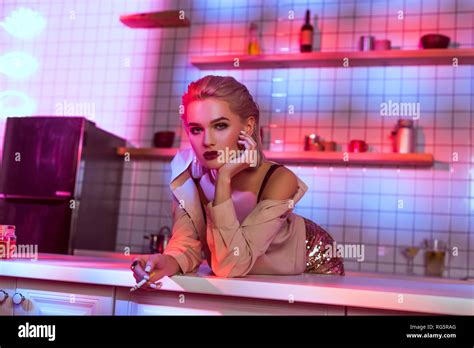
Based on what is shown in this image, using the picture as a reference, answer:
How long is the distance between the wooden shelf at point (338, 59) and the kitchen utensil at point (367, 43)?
0.26 ft

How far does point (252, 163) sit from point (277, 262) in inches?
8.9

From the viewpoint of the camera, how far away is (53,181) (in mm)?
3572

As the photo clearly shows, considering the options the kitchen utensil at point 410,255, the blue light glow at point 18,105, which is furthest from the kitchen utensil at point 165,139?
the kitchen utensil at point 410,255

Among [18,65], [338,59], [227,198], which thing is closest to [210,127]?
[227,198]

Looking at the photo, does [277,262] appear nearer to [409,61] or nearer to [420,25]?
A: [409,61]

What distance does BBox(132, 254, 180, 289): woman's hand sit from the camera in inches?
40.3

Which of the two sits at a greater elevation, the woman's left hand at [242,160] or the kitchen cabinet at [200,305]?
the woman's left hand at [242,160]

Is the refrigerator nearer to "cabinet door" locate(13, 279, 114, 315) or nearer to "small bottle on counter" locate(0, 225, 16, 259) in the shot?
"small bottle on counter" locate(0, 225, 16, 259)

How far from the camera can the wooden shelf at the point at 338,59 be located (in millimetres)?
3412

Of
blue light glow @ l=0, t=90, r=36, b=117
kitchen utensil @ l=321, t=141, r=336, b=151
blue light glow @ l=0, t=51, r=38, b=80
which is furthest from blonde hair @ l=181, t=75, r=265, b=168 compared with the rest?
blue light glow @ l=0, t=51, r=38, b=80

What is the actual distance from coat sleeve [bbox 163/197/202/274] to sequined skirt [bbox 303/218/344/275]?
12.7 inches

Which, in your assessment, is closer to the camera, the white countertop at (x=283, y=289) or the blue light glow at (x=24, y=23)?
the white countertop at (x=283, y=289)

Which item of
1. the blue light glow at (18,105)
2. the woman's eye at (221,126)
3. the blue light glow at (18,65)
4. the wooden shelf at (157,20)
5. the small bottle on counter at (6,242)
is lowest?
the small bottle on counter at (6,242)

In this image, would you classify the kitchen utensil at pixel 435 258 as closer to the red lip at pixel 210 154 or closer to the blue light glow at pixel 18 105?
the red lip at pixel 210 154
